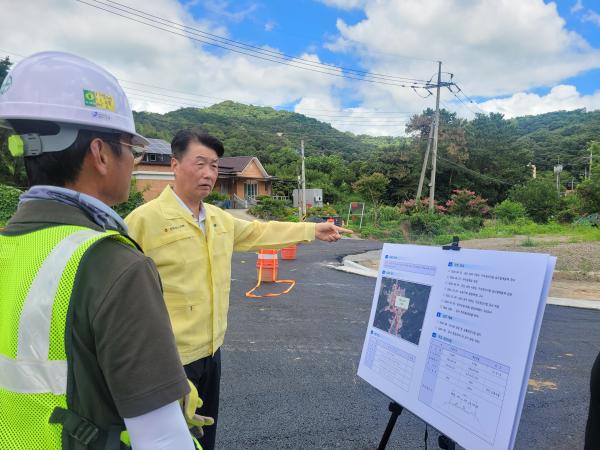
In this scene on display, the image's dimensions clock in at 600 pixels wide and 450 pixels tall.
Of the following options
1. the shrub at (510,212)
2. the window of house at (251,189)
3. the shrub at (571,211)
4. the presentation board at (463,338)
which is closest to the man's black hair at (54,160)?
the presentation board at (463,338)

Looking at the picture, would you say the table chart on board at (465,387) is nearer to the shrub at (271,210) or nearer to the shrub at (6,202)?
the shrub at (6,202)

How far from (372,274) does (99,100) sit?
Result: 9603 millimetres

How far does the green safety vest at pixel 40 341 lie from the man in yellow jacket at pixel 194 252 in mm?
1170

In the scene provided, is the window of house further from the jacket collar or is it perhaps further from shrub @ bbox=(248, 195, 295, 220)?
the jacket collar

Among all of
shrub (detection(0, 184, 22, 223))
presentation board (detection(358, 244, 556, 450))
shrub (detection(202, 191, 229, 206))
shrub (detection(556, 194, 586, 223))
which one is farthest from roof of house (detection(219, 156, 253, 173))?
presentation board (detection(358, 244, 556, 450))

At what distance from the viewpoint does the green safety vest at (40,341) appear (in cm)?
89

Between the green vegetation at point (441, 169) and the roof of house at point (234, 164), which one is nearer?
the green vegetation at point (441, 169)

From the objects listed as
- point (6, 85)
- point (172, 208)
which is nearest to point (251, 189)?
point (172, 208)

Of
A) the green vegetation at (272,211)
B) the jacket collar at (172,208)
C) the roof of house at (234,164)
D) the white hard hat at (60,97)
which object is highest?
the roof of house at (234,164)

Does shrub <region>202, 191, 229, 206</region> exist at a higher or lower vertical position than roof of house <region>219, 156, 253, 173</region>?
lower

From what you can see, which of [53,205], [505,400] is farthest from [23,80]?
[505,400]

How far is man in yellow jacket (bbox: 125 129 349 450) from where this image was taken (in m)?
2.15

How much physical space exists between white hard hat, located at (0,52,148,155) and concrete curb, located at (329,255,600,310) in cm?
875

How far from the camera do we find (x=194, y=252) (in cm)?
223
